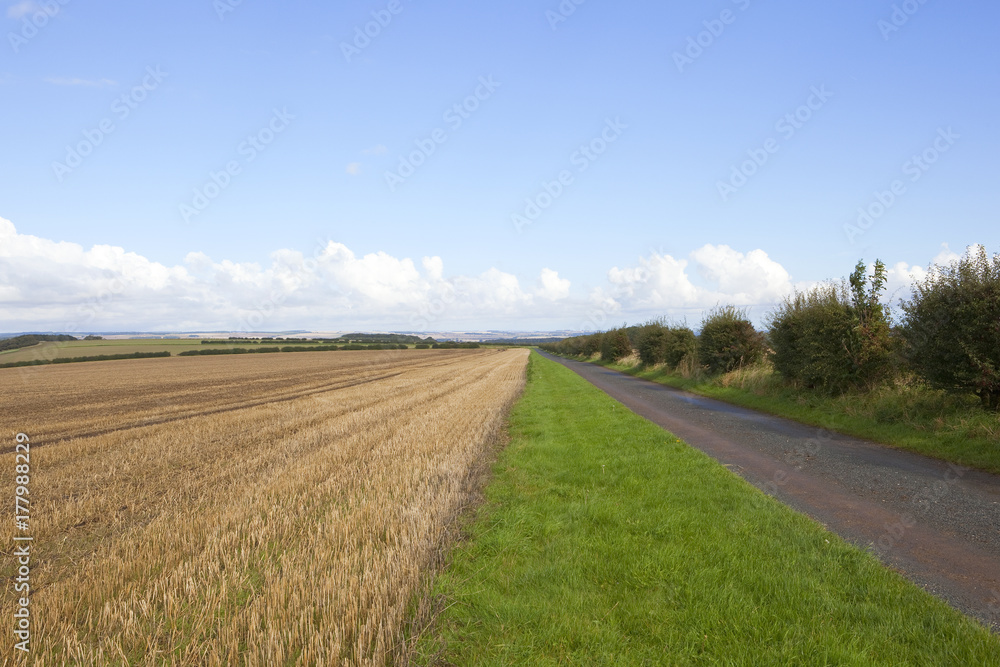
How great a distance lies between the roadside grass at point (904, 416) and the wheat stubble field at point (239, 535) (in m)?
9.71

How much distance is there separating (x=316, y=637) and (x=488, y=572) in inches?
75.6

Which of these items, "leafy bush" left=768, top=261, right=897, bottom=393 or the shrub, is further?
the shrub

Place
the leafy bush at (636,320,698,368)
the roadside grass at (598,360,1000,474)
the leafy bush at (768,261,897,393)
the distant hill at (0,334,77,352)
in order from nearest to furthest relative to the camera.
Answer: the roadside grass at (598,360,1000,474)
the leafy bush at (768,261,897,393)
the leafy bush at (636,320,698,368)
the distant hill at (0,334,77,352)

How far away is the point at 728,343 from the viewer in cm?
2706

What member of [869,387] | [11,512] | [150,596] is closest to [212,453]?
[11,512]

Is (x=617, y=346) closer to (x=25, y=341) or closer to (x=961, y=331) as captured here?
(x=961, y=331)

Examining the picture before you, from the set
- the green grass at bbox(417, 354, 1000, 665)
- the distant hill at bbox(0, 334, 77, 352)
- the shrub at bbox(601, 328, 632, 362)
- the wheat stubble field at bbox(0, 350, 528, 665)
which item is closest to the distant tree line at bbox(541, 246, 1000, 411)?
the green grass at bbox(417, 354, 1000, 665)

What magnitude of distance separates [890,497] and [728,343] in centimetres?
2110

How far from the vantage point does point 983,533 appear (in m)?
5.81

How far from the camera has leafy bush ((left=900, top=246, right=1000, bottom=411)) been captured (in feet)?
34.3

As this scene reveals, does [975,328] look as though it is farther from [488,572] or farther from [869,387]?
[488,572]

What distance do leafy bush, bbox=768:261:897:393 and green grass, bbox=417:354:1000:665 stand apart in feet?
37.6

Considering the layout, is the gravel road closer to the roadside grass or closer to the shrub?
the roadside grass

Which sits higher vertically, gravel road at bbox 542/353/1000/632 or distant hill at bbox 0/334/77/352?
distant hill at bbox 0/334/77/352
